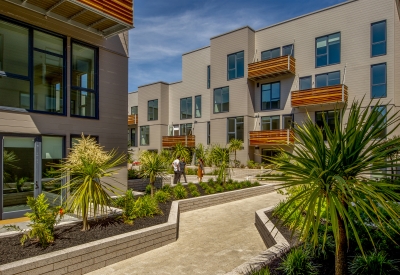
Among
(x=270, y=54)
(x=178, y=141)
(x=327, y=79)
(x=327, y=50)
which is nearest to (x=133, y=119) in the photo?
(x=178, y=141)

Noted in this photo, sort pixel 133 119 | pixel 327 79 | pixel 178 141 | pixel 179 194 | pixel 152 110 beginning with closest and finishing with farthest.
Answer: pixel 179 194
pixel 327 79
pixel 178 141
pixel 152 110
pixel 133 119

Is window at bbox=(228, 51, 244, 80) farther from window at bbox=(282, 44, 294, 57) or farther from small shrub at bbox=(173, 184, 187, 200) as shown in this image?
small shrub at bbox=(173, 184, 187, 200)

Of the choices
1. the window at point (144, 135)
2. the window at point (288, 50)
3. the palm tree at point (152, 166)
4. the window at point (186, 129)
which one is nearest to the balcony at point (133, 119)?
the window at point (144, 135)

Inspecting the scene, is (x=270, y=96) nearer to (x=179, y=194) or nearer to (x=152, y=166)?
(x=179, y=194)

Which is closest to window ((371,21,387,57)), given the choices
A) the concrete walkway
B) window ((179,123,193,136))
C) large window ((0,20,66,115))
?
the concrete walkway

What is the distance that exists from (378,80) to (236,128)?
11.2 metres

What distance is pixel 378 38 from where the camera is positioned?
18.7m

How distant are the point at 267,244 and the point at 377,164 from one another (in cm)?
391

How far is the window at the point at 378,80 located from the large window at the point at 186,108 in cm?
1706

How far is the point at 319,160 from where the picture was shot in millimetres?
3191

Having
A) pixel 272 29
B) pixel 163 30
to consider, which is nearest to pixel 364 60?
pixel 272 29

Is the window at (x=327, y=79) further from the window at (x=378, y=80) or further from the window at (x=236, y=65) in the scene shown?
the window at (x=236, y=65)

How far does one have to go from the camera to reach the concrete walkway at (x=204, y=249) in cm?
533

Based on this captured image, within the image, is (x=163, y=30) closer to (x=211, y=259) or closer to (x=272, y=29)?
(x=272, y=29)
